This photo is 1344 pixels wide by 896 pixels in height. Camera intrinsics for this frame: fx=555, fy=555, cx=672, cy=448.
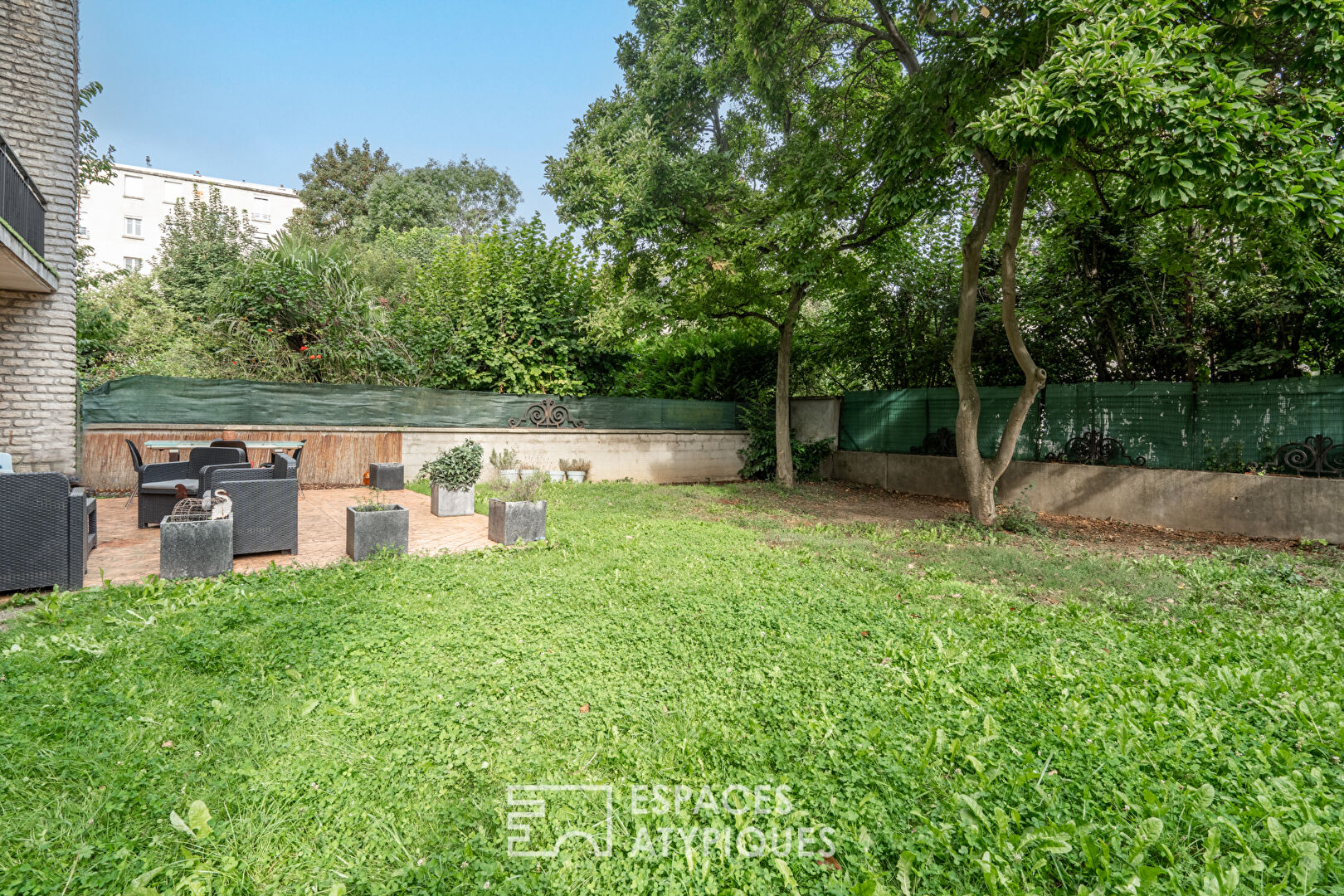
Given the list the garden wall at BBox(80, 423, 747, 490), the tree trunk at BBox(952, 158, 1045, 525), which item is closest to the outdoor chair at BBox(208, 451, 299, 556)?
the garden wall at BBox(80, 423, 747, 490)

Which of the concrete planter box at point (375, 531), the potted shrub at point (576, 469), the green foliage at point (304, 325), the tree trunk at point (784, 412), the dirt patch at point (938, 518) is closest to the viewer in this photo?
the concrete planter box at point (375, 531)

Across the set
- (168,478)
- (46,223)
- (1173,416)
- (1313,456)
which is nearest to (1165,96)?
(1173,416)

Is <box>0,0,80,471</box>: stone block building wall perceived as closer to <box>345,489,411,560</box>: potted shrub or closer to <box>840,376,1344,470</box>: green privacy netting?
<box>345,489,411,560</box>: potted shrub

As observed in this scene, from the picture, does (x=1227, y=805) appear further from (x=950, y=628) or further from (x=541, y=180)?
(x=541, y=180)

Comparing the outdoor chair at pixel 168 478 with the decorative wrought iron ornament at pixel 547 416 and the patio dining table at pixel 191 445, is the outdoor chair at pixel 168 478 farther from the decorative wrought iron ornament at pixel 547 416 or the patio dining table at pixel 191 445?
the decorative wrought iron ornament at pixel 547 416

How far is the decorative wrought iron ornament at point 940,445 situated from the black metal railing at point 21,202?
42.7ft

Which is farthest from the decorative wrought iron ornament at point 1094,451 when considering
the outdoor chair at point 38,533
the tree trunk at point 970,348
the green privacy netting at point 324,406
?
the outdoor chair at point 38,533

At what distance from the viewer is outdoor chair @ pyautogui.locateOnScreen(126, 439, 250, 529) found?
605 centimetres

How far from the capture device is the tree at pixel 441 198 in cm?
3056

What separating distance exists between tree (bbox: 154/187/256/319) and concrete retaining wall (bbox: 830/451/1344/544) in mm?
21149

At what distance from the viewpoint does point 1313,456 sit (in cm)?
707

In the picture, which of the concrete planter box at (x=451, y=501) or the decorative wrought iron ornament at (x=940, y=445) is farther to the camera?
the decorative wrought iron ornament at (x=940, y=445)

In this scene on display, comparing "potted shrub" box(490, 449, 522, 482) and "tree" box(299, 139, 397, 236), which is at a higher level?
"tree" box(299, 139, 397, 236)

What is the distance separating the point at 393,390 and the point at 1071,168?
1141 cm
